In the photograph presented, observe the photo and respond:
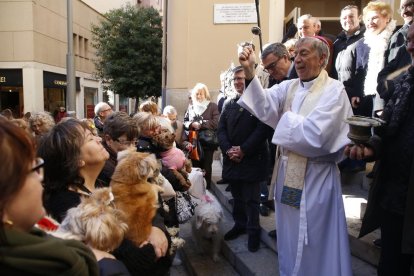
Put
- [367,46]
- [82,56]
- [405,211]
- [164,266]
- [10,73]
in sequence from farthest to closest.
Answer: [82,56] → [10,73] → [367,46] → [164,266] → [405,211]

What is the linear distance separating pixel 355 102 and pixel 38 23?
18.3 m

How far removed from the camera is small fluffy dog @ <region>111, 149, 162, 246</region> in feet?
6.26

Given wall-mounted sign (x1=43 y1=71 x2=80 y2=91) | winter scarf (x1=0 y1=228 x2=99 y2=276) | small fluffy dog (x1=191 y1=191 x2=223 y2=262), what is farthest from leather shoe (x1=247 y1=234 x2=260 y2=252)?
wall-mounted sign (x1=43 y1=71 x2=80 y2=91)

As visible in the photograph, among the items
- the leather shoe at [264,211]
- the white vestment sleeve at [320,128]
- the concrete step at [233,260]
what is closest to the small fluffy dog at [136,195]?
the white vestment sleeve at [320,128]

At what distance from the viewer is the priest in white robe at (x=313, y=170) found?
2.58 meters

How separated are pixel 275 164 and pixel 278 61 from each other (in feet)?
3.49

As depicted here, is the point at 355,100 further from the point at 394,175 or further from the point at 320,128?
the point at 394,175

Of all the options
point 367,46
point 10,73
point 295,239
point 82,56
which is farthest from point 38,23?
point 295,239

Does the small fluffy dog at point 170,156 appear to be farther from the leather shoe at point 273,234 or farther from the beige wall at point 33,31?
the beige wall at point 33,31

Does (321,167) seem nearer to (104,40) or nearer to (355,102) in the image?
(355,102)

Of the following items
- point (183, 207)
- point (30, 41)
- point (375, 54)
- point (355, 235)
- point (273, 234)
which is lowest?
point (273, 234)

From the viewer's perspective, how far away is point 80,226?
4.97ft

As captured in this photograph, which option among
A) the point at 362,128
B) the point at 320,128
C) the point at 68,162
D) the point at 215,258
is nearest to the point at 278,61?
the point at 320,128

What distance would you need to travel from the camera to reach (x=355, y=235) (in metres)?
3.12
